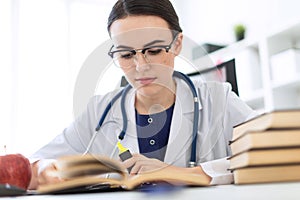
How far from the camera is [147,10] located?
1084 millimetres

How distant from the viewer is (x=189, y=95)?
1.24 meters

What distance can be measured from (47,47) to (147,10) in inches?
103

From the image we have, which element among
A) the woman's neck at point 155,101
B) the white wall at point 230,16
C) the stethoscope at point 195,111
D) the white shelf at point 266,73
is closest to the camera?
the stethoscope at point 195,111

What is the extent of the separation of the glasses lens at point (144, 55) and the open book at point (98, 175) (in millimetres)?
363

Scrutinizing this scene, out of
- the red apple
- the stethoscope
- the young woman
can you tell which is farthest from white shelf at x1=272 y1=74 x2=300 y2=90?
the red apple

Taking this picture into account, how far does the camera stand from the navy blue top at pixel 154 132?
1094mm

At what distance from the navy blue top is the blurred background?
203cm

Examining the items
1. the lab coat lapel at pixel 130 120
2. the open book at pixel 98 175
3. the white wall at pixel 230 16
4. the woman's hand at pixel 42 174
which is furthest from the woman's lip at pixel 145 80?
the white wall at pixel 230 16

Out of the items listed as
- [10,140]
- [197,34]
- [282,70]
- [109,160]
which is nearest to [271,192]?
[109,160]

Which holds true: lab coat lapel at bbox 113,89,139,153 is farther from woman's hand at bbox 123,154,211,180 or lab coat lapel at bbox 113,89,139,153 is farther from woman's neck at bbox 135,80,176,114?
woman's hand at bbox 123,154,211,180

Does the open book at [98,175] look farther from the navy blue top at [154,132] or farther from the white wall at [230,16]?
the white wall at [230,16]

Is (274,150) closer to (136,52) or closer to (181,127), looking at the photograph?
(136,52)

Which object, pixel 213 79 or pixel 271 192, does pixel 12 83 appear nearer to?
pixel 213 79

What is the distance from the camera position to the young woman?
36.4 inches
